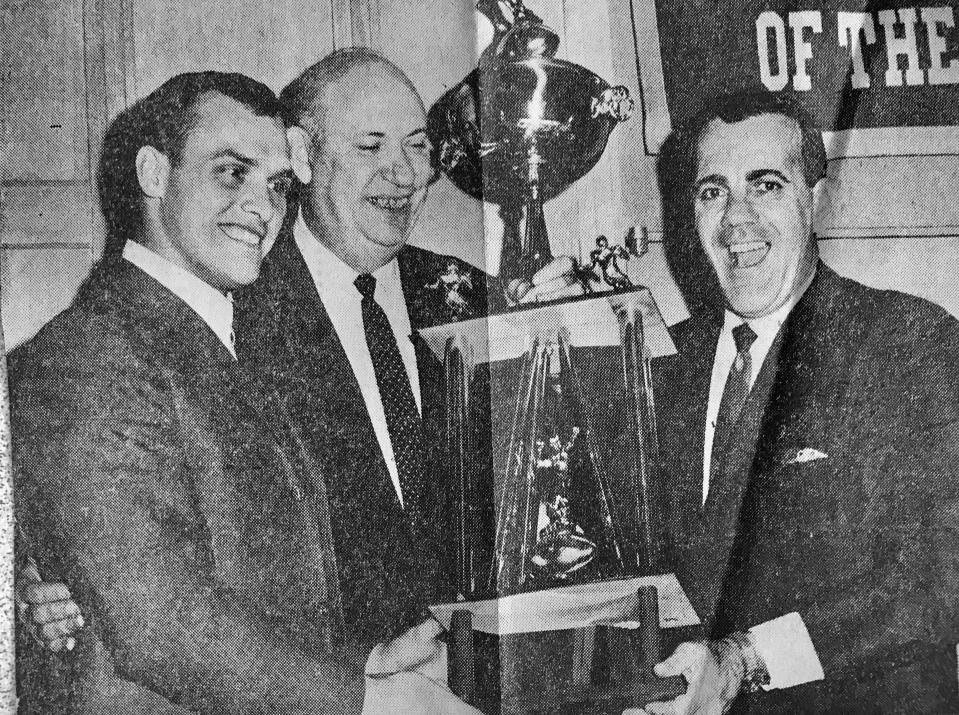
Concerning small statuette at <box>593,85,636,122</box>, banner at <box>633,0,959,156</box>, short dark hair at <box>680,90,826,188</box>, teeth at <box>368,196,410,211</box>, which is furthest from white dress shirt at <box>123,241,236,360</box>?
short dark hair at <box>680,90,826,188</box>

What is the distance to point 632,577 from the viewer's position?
9.96 feet

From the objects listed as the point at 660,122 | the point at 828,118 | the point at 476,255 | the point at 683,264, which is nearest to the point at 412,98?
the point at 476,255

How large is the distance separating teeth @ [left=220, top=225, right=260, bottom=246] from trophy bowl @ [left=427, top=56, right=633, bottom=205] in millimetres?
611

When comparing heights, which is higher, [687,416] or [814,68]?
[814,68]

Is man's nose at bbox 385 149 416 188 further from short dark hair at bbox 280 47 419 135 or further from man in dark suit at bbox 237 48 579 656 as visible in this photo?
short dark hair at bbox 280 47 419 135

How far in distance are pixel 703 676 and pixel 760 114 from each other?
1615 mm

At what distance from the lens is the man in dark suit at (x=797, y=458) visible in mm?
3008

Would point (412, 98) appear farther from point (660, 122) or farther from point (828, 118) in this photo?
point (828, 118)

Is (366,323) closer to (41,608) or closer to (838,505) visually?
(41,608)

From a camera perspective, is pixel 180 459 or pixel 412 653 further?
pixel 412 653

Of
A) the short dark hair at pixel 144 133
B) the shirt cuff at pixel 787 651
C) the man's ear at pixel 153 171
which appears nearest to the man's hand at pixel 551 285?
the short dark hair at pixel 144 133

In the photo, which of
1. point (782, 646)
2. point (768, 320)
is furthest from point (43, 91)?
point (782, 646)

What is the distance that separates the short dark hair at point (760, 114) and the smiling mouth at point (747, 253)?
23cm

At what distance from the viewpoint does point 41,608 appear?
2.63 m
